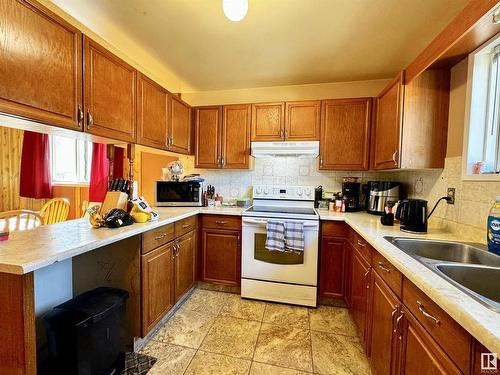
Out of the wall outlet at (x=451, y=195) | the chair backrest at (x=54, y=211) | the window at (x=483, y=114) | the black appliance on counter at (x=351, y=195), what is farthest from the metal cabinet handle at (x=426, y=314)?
the chair backrest at (x=54, y=211)

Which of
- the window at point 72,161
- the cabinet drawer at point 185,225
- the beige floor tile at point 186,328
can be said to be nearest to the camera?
the beige floor tile at point 186,328

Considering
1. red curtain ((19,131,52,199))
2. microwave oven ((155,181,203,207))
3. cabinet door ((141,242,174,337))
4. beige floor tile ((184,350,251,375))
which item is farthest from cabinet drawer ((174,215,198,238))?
red curtain ((19,131,52,199))

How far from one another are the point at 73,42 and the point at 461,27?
218 centimetres

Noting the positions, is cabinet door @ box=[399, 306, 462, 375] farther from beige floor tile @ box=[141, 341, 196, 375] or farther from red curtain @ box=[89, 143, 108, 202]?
red curtain @ box=[89, 143, 108, 202]

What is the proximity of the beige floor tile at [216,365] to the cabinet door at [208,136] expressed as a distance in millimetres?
1882

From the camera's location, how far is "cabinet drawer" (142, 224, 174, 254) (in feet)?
5.30

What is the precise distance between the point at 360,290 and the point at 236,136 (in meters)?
1.99

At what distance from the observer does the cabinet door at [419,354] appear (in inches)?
28.3

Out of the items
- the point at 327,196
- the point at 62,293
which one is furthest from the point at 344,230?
the point at 62,293

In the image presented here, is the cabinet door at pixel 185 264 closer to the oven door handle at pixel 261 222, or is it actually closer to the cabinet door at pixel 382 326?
the oven door handle at pixel 261 222

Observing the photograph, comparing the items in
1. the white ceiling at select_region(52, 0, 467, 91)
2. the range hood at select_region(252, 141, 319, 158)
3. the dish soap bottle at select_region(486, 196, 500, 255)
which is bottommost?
the dish soap bottle at select_region(486, 196, 500, 255)

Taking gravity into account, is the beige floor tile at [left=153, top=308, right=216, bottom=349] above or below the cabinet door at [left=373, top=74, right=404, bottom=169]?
below

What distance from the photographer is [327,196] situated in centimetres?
269

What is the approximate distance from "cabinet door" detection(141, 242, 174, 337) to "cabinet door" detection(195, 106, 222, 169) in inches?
47.1
